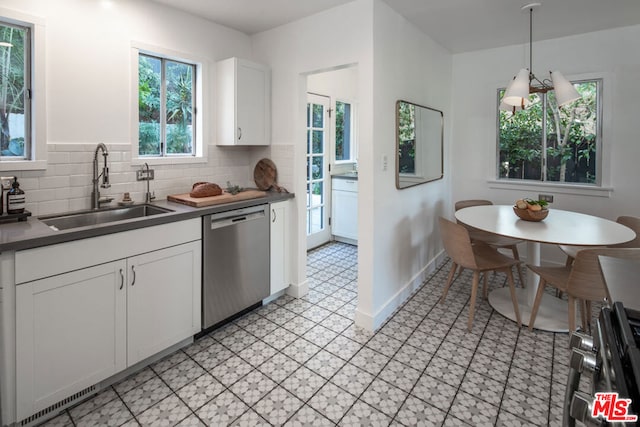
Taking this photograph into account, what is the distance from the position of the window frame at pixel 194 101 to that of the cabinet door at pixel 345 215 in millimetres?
2296

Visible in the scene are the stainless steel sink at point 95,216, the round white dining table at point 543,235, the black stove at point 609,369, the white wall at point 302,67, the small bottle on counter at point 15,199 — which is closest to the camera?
the black stove at point 609,369

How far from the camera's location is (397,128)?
3057 mm

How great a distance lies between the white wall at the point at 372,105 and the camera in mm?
2750

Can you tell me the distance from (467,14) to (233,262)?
112 inches

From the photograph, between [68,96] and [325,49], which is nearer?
[68,96]

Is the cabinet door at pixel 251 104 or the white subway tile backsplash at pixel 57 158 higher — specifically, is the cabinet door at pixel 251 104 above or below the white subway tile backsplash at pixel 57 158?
above

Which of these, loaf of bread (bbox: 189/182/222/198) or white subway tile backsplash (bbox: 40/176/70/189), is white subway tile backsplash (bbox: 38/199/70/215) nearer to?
white subway tile backsplash (bbox: 40/176/70/189)

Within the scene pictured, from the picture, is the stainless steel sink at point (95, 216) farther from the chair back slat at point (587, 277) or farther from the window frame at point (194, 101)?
the chair back slat at point (587, 277)

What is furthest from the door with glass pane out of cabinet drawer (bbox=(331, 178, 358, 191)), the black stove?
the black stove

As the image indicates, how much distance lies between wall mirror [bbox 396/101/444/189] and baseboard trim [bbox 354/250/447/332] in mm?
945

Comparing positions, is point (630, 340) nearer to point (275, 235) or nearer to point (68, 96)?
point (275, 235)

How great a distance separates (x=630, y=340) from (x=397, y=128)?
2.50 metres

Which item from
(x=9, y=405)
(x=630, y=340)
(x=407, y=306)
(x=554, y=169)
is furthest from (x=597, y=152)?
(x=9, y=405)

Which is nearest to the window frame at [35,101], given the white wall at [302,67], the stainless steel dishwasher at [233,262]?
the stainless steel dishwasher at [233,262]
